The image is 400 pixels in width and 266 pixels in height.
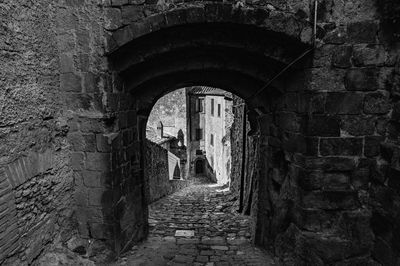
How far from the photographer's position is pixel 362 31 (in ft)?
8.15

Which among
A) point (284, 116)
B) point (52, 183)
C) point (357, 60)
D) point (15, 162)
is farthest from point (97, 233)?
point (357, 60)

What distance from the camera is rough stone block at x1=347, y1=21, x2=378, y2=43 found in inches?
97.4

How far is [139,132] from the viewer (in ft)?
12.4

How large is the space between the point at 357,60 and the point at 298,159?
3.65 feet

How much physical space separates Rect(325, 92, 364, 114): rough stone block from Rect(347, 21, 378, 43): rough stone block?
500 millimetres

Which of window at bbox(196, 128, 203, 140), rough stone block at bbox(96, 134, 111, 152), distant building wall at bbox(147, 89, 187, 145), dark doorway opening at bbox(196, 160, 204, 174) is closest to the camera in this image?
rough stone block at bbox(96, 134, 111, 152)

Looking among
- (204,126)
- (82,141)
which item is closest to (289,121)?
(82,141)

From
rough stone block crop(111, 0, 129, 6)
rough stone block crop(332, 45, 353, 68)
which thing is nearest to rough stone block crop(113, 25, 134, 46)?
rough stone block crop(111, 0, 129, 6)

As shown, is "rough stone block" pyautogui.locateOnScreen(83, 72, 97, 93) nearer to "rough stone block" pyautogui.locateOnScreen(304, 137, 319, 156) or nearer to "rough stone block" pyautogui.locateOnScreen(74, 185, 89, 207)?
"rough stone block" pyautogui.locateOnScreen(74, 185, 89, 207)

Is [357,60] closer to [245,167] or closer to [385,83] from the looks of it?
[385,83]

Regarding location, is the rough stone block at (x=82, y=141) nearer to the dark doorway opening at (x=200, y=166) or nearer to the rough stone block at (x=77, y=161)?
the rough stone block at (x=77, y=161)

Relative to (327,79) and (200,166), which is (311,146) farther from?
(200,166)

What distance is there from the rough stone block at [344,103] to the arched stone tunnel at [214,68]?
1cm

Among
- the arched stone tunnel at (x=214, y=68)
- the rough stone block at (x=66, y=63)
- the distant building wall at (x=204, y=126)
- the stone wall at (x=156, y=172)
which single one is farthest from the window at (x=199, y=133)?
the rough stone block at (x=66, y=63)
